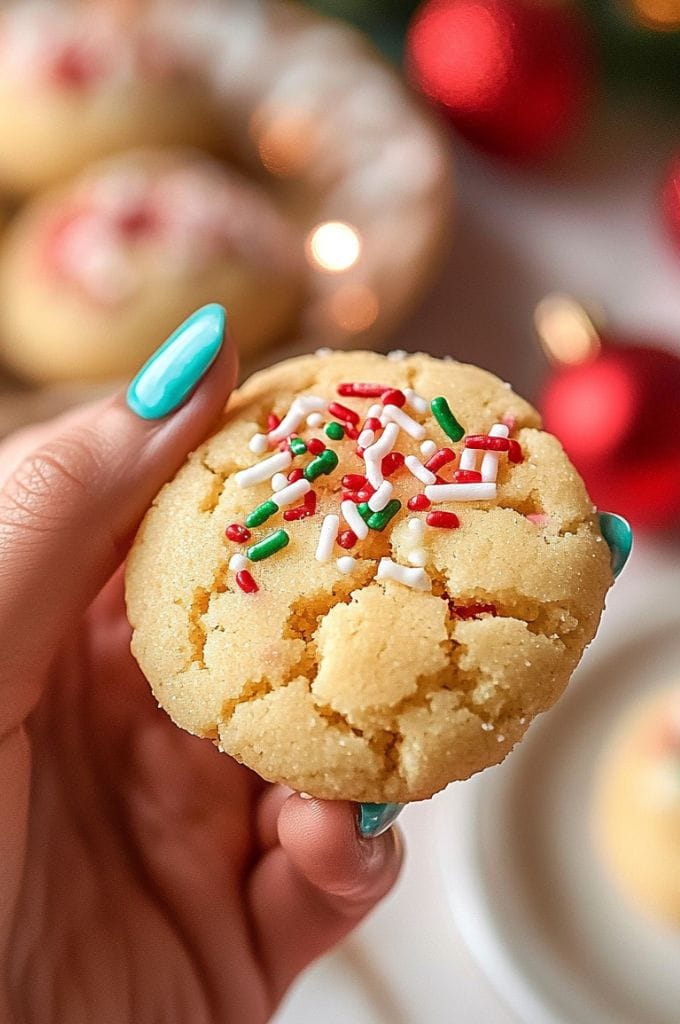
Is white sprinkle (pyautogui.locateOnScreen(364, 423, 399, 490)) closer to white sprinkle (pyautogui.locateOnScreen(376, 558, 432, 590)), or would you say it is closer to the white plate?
white sprinkle (pyautogui.locateOnScreen(376, 558, 432, 590))

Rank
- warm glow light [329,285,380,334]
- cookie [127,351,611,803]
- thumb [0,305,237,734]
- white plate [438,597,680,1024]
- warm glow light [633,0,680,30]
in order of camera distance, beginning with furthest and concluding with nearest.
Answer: warm glow light [633,0,680,30]
warm glow light [329,285,380,334]
white plate [438,597,680,1024]
thumb [0,305,237,734]
cookie [127,351,611,803]

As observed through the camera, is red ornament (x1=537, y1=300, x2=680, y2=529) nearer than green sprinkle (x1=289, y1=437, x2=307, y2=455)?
No

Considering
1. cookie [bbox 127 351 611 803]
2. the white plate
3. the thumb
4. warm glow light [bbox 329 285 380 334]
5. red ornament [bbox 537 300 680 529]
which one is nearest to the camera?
cookie [bbox 127 351 611 803]

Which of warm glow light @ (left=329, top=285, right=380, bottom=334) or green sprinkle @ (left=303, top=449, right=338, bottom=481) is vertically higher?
green sprinkle @ (left=303, top=449, right=338, bottom=481)

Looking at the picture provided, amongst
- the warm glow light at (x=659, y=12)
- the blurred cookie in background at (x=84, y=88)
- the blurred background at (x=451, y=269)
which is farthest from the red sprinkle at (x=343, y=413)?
the warm glow light at (x=659, y=12)

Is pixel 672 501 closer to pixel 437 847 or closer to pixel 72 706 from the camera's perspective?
pixel 437 847

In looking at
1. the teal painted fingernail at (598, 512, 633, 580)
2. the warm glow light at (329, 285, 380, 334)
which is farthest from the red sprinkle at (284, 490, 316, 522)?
the warm glow light at (329, 285, 380, 334)

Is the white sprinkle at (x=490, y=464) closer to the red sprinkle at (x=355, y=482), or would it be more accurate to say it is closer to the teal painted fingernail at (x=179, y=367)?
the red sprinkle at (x=355, y=482)
